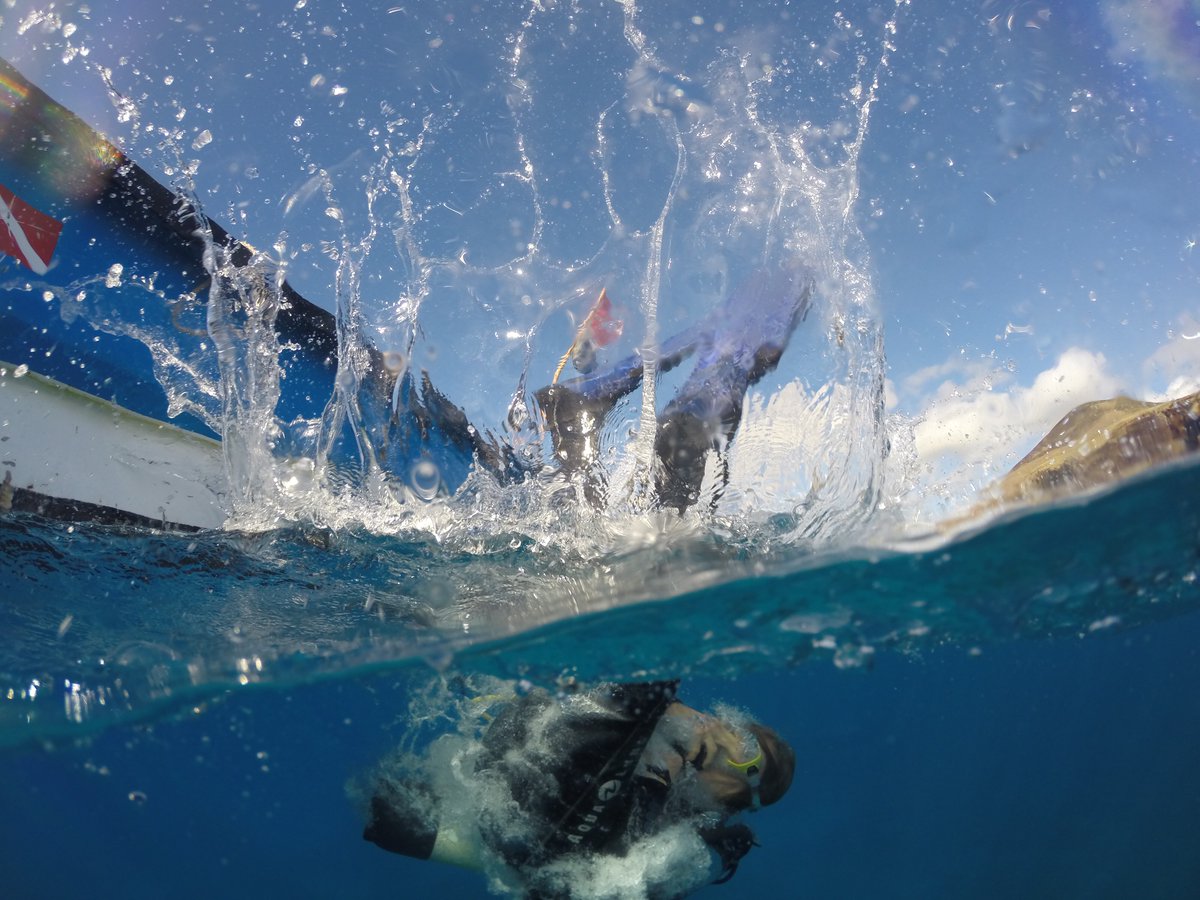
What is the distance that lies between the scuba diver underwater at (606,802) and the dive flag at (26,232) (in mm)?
4788

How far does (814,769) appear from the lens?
3158 centimetres

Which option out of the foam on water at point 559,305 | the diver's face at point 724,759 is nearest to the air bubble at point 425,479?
the foam on water at point 559,305

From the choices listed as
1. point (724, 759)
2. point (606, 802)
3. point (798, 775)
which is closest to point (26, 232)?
point (606, 802)

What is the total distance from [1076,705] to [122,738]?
106 feet

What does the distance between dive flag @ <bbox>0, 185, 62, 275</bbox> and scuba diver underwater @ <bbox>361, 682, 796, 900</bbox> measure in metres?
4.79

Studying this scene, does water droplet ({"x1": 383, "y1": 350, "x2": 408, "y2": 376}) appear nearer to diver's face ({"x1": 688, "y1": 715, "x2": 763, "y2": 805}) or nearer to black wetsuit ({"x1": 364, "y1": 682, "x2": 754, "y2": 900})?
black wetsuit ({"x1": 364, "y1": 682, "x2": 754, "y2": 900})

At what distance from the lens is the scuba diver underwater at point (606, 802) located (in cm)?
499

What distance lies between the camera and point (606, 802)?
494 cm

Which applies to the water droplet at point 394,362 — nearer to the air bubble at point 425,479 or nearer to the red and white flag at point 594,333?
the air bubble at point 425,479

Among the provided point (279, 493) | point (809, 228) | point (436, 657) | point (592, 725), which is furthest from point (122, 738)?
point (809, 228)

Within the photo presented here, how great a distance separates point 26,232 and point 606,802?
5302mm

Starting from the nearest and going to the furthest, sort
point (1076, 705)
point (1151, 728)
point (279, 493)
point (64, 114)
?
point (64, 114)
point (279, 493)
point (1076, 705)
point (1151, 728)

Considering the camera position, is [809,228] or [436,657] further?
[436,657]

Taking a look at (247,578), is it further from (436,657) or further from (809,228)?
(809,228)
